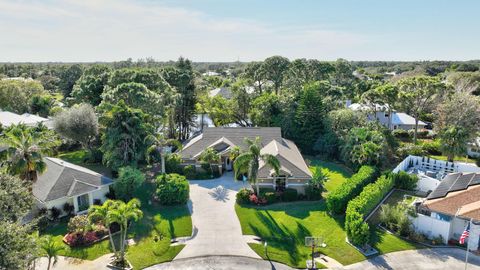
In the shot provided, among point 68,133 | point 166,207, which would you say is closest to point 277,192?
point 166,207

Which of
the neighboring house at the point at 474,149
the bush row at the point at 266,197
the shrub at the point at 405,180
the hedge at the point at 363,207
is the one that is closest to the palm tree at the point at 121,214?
the bush row at the point at 266,197

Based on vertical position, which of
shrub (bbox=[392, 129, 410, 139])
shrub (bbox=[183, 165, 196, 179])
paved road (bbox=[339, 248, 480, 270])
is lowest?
paved road (bbox=[339, 248, 480, 270])

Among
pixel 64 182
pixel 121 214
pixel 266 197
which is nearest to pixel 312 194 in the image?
pixel 266 197

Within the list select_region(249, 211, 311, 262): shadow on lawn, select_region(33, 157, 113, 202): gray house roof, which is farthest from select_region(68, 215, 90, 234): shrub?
select_region(249, 211, 311, 262): shadow on lawn

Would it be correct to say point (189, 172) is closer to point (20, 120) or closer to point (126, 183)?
point (126, 183)

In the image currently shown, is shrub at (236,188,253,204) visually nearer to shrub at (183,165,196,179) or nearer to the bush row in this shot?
the bush row
